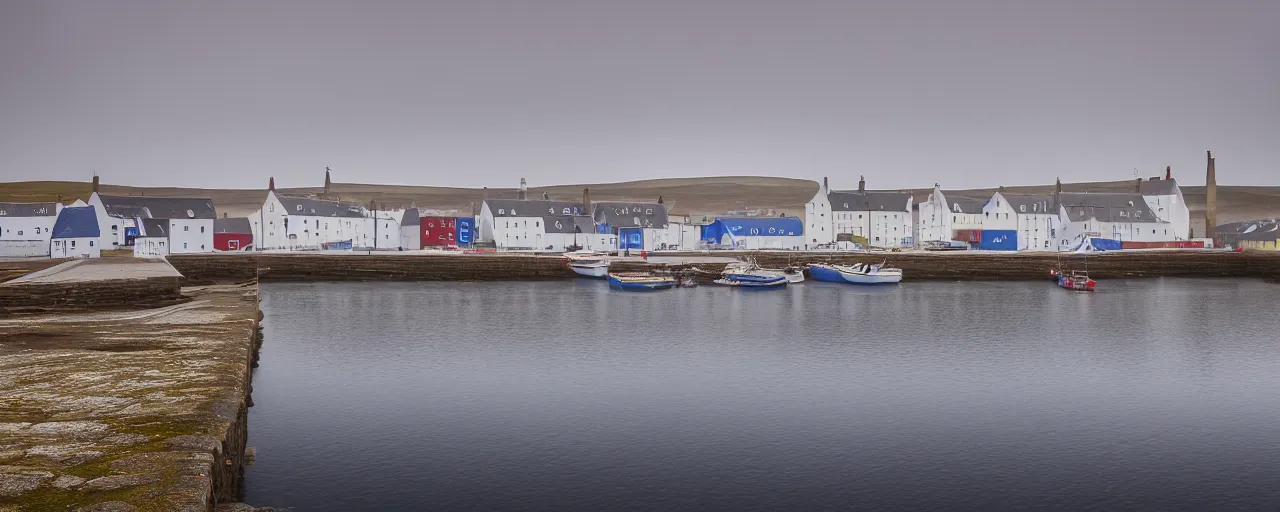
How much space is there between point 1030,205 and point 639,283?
2966 inches

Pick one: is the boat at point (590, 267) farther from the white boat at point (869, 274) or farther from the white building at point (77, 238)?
the white building at point (77, 238)

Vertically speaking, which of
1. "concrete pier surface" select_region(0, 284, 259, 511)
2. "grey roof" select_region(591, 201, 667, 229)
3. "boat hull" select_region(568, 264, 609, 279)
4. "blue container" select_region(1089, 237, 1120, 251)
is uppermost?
"grey roof" select_region(591, 201, 667, 229)

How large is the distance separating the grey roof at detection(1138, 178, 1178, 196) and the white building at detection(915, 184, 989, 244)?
83.1ft

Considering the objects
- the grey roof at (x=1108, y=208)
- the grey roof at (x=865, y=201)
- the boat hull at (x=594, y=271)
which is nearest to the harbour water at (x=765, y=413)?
the boat hull at (x=594, y=271)

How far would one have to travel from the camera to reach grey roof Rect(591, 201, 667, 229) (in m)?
116

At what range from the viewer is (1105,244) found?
4577 inches

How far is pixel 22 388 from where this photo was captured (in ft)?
57.0

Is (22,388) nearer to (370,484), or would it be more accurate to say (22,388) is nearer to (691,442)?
(370,484)

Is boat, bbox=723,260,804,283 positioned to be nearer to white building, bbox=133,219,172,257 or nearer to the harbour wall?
the harbour wall

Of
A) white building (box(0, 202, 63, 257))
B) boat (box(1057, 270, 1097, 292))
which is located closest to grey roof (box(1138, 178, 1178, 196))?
boat (box(1057, 270, 1097, 292))

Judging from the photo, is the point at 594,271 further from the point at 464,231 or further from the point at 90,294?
the point at 90,294

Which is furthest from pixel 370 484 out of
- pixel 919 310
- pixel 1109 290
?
pixel 1109 290

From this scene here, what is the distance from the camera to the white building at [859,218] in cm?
12494

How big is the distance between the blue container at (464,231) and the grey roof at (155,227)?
34.9m
